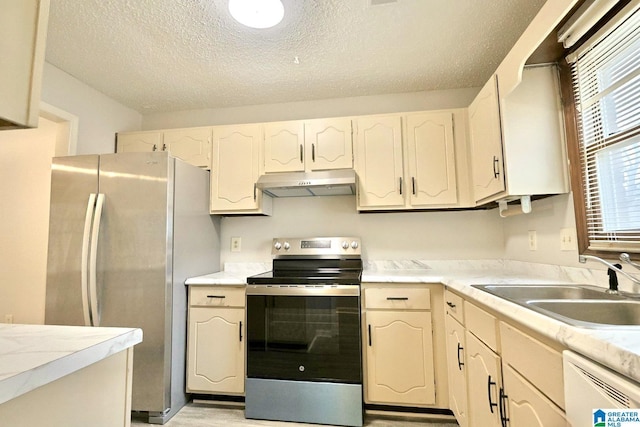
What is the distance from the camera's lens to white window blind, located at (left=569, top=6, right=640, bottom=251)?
1.28 meters

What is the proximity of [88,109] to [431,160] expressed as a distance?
2.76 m

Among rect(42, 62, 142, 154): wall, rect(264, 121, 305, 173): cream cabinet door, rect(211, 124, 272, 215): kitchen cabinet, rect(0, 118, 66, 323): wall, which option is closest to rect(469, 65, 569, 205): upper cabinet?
rect(264, 121, 305, 173): cream cabinet door

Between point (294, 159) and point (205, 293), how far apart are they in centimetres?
122

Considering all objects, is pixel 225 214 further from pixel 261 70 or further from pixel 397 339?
pixel 397 339

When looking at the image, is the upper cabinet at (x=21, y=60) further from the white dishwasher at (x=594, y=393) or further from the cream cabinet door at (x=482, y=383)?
the cream cabinet door at (x=482, y=383)

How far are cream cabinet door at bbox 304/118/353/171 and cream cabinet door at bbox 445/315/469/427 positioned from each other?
135cm

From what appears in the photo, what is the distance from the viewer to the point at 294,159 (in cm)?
262

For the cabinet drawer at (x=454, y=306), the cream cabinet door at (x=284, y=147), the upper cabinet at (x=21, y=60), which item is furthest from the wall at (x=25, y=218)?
the cabinet drawer at (x=454, y=306)

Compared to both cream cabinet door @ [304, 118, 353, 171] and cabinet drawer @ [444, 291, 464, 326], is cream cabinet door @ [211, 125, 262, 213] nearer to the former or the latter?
cream cabinet door @ [304, 118, 353, 171]

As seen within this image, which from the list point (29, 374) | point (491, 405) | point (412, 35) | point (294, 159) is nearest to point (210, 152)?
point (294, 159)

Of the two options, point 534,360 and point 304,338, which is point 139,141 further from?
point 534,360

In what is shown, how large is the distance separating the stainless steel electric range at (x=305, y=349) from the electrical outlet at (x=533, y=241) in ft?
3.67

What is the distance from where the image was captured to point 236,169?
2682 mm

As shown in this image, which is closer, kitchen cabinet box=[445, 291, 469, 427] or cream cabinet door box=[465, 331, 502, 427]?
cream cabinet door box=[465, 331, 502, 427]
